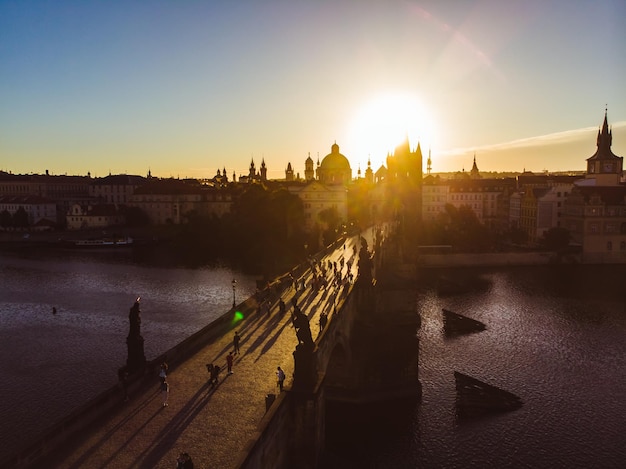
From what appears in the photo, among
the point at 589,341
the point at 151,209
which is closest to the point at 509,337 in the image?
the point at 589,341

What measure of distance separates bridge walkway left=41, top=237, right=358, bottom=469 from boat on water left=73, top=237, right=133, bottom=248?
83731mm

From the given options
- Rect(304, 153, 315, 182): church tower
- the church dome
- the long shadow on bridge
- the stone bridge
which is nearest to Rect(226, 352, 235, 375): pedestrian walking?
the stone bridge

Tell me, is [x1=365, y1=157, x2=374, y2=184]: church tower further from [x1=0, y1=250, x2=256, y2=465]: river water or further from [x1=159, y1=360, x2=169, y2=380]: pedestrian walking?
[x1=159, y1=360, x2=169, y2=380]: pedestrian walking

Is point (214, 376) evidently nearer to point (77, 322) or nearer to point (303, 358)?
point (303, 358)

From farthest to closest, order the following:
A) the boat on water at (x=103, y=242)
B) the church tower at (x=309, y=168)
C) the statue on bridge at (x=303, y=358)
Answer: the church tower at (x=309, y=168)
the boat on water at (x=103, y=242)
the statue on bridge at (x=303, y=358)

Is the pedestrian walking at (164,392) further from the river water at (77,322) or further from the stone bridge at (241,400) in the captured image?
the river water at (77,322)

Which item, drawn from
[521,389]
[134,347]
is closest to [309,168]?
[521,389]

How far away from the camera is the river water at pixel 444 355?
24016mm

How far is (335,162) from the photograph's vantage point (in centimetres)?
12131

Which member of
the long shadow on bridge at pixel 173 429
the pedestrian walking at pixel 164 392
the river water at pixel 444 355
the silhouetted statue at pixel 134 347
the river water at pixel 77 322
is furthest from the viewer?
the river water at pixel 77 322

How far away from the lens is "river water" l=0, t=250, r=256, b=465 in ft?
89.4

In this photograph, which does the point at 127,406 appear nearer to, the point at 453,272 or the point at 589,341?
the point at 589,341

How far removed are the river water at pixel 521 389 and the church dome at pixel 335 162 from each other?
70933 mm

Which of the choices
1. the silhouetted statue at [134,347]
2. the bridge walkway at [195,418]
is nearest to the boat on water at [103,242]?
the bridge walkway at [195,418]
